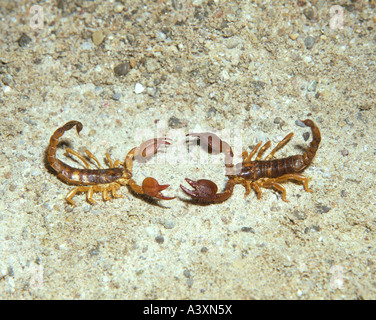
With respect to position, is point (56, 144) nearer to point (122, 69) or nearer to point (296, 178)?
point (122, 69)

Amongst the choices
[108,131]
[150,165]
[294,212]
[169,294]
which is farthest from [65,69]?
[294,212]

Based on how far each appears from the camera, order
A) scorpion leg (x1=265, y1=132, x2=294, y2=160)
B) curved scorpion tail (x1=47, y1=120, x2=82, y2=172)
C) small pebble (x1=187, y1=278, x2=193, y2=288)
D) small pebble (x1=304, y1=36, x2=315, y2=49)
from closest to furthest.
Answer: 1. small pebble (x1=187, y1=278, x2=193, y2=288)
2. curved scorpion tail (x1=47, y1=120, x2=82, y2=172)
3. scorpion leg (x1=265, y1=132, x2=294, y2=160)
4. small pebble (x1=304, y1=36, x2=315, y2=49)

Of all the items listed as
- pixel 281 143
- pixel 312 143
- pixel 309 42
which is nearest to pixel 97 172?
pixel 281 143

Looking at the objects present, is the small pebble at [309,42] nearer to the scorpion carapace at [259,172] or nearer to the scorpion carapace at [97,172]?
the scorpion carapace at [259,172]

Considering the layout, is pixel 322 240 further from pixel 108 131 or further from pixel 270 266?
pixel 108 131

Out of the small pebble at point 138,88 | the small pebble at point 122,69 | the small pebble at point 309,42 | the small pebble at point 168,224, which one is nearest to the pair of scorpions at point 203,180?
the small pebble at point 168,224

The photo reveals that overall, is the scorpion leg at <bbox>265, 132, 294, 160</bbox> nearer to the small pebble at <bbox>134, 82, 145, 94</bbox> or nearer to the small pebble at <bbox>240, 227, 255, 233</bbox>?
the small pebble at <bbox>240, 227, 255, 233</bbox>

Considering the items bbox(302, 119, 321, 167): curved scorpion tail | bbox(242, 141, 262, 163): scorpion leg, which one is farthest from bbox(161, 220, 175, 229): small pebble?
bbox(302, 119, 321, 167): curved scorpion tail
